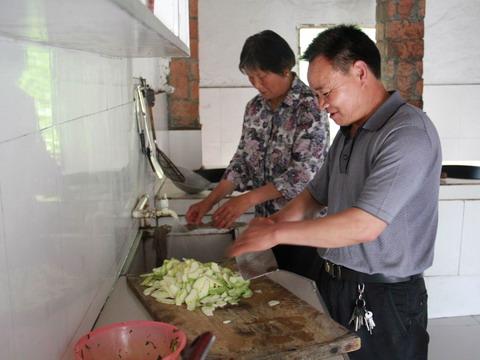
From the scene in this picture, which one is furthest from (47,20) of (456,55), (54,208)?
(456,55)

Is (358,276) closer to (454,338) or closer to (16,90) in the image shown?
(16,90)

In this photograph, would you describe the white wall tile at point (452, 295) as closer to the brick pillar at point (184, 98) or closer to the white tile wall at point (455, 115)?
the brick pillar at point (184, 98)

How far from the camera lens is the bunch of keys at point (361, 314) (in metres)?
1.66

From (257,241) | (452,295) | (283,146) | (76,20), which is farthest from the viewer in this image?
(452,295)

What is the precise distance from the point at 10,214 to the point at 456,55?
5908 millimetres

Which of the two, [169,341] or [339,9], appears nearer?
[169,341]

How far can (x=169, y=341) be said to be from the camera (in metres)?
1.04

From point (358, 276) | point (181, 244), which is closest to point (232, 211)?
point (181, 244)

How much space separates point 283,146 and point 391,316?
85cm

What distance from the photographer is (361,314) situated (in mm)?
1664

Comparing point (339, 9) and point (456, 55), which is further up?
point (339, 9)

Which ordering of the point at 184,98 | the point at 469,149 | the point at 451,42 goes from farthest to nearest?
1. the point at 469,149
2. the point at 451,42
3. the point at 184,98

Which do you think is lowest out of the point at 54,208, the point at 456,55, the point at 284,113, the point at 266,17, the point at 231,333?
the point at 231,333

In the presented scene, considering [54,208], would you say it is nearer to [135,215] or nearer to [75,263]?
[75,263]
